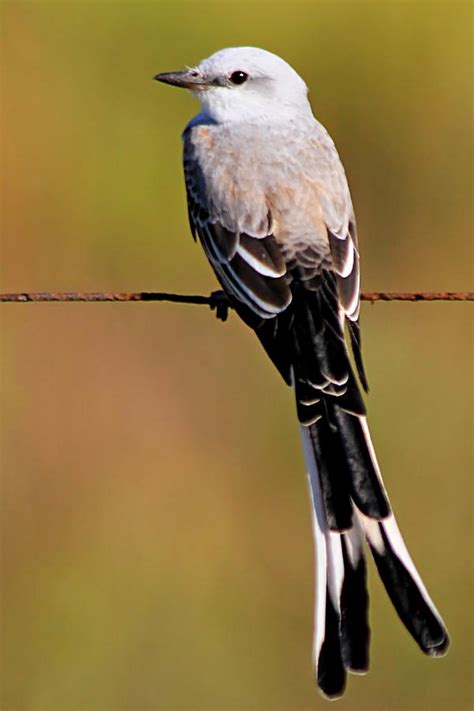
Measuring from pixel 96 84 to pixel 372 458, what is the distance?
3.87 meters

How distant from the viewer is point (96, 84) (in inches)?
309

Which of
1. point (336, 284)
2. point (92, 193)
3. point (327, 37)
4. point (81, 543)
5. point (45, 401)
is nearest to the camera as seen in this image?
point (336, 284)

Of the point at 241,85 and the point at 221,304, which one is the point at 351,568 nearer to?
the point at 221,304

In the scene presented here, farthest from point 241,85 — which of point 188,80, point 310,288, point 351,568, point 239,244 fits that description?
point 351,568

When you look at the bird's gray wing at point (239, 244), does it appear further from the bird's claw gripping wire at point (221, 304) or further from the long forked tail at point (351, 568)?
the long forked tail at point (351, 568)

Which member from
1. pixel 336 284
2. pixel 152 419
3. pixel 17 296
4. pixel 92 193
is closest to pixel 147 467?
pixel 152 419

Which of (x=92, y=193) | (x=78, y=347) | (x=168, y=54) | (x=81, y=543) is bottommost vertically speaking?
(x=81, y=543)

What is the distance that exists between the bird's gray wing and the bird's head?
0.38 metres

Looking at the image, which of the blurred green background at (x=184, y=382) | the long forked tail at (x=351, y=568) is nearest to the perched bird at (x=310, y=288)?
the long forked tail at (x=351, y=568)

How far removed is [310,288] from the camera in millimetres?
4883

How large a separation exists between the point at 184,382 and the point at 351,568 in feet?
8.55

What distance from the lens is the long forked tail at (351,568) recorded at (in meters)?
4.41

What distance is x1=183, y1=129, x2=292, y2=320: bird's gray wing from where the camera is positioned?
4891mm

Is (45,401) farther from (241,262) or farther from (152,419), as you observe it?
(241,262)
